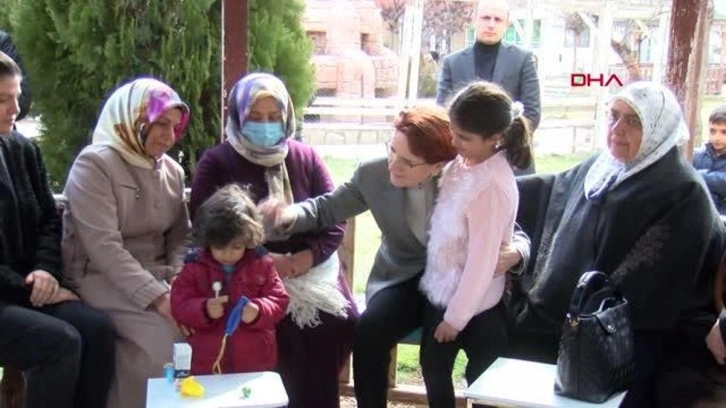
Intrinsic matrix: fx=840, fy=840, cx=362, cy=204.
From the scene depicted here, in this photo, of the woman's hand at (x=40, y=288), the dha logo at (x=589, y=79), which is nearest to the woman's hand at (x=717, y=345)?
the woman's hand at (x=40, y=288)

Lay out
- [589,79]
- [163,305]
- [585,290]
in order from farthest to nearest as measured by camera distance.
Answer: [589,79] < [163,305] < [585,290]

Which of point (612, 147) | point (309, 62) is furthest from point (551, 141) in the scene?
point (612, 147)

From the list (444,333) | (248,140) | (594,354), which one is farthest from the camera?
(248,140)

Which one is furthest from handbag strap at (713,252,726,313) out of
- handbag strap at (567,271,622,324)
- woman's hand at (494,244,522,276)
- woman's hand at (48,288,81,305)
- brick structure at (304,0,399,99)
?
brick structure at (304,0,399,99)

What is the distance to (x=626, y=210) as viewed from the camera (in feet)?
10.4

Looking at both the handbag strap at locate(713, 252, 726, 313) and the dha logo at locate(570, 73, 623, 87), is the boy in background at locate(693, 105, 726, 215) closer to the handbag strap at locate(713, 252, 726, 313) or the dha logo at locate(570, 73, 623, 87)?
the handbag strap at locate(713, 252, 726, 313)

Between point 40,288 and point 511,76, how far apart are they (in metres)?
3.06

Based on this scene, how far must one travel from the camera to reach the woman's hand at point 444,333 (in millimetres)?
3184

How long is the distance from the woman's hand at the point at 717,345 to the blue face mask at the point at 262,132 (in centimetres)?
187

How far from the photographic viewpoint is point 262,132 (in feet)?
11.6

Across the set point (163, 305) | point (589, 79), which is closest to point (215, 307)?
point (163, 305)

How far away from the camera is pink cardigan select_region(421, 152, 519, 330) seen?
314 cm

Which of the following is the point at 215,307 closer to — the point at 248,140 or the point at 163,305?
the point at 163,305

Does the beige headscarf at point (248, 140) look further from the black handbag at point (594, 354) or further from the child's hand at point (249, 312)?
the black handbag at point (594, 354)
